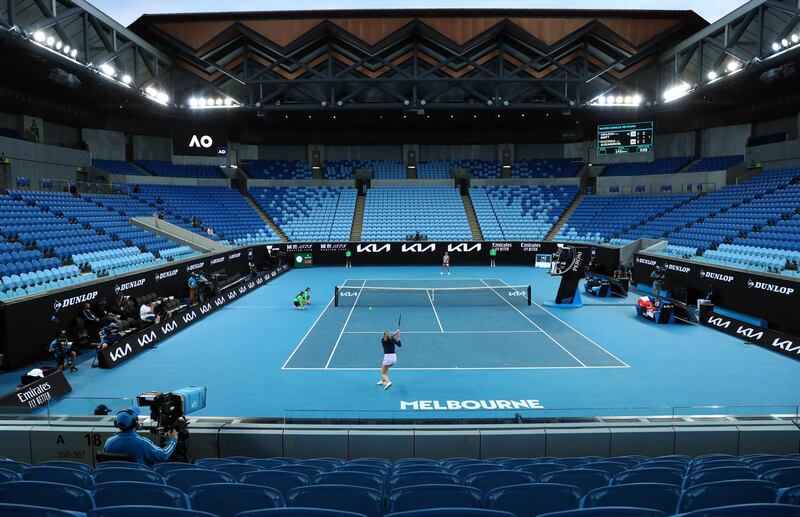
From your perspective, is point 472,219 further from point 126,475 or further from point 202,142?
point 126,475

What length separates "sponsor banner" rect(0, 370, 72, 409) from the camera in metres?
10.7

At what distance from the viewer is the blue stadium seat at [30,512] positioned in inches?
101

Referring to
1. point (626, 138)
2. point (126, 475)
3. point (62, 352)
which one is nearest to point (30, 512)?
point (126, 475)

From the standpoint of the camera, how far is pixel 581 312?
22.8 meters

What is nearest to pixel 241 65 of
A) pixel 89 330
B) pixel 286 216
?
pixel 286 216

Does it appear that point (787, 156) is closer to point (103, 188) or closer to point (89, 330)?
point (89, 330)

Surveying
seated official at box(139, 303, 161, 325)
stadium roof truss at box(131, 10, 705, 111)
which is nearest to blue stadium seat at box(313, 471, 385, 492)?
seated official at box(139, 303, 161, 325)

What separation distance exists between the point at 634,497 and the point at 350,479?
8.14 ft

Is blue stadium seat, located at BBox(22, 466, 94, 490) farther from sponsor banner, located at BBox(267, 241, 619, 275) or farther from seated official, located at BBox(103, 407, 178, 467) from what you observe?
sponsor banner, located at BBox(267, 241, 619, 275)

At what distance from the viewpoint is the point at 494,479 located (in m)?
4.80

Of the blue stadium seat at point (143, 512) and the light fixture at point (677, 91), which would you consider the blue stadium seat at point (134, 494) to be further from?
the light fixture at point (677, 91)

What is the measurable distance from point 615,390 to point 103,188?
3554 centimetres

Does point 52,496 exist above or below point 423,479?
above

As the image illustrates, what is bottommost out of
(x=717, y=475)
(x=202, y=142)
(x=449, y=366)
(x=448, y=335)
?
(x=449, y=366)
